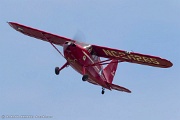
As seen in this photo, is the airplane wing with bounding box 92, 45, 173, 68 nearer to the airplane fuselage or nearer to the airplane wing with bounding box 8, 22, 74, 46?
the airplane fuselage

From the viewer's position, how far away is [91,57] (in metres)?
36.0

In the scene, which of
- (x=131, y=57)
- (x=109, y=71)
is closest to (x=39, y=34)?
(x=109, y=71)

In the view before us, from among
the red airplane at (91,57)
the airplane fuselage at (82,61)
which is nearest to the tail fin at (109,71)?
the red airplane at (91,57)

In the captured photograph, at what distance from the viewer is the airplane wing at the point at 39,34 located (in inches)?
1479

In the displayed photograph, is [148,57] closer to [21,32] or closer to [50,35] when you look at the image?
[50,35]

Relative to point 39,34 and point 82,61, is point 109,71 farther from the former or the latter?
point 82,61

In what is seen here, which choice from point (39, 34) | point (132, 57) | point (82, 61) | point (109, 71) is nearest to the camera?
point (82, 61)

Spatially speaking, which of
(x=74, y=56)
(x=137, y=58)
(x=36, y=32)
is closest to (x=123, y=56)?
(x=137, y=58)

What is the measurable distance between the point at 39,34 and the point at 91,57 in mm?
4363

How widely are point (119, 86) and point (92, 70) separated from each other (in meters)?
2.57

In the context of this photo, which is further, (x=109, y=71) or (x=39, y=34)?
(x=109, y=71)

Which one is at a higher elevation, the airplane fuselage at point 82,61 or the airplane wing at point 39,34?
the airplane wing at point 39,34

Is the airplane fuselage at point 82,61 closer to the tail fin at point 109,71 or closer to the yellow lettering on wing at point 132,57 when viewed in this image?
the yellow lettering on wing at point 132,57

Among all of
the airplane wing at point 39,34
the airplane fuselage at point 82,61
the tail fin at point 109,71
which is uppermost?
the airplane wing at point 39,34
